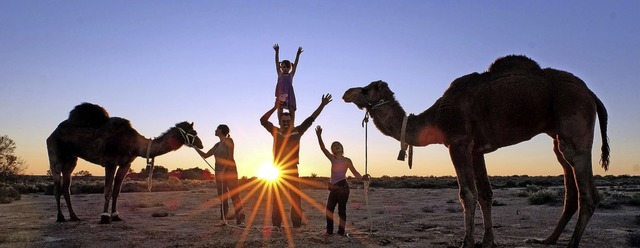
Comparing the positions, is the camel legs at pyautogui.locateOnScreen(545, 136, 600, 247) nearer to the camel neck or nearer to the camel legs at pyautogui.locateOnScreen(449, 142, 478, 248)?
the camel legs at pyautogui.locateOnScreen(449, 142, 478, 248)

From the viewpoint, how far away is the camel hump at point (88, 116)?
13523 millimetres

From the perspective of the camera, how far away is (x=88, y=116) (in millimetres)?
13570

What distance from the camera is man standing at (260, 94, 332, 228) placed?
439 inches

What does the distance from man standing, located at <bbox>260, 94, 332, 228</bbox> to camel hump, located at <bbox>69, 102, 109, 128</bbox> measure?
16.9 ft

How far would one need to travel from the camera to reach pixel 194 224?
→ 41.9ft

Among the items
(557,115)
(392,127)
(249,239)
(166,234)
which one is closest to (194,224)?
(166,234)

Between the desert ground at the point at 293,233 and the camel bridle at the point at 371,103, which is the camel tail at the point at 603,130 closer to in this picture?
the desert ground at the point at 293,233

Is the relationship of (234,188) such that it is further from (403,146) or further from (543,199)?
(543,199)

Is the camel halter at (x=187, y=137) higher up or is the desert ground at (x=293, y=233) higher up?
the camel halter at (x=187, y=137)

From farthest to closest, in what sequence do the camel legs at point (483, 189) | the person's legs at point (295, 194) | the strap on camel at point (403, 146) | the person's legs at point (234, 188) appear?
1. the person's legs at point (234, 188)
2. the person's legs at point (295, 194)
3. the strap on camel at point (403, 146)
4. the camel legs at point (483, 189)

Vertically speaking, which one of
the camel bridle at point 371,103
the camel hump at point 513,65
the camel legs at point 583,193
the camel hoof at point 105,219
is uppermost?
the camel hump at point 513,65

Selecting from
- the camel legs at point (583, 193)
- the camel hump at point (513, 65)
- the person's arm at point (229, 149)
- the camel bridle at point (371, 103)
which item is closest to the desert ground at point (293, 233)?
the camel legs at point (583, 193)

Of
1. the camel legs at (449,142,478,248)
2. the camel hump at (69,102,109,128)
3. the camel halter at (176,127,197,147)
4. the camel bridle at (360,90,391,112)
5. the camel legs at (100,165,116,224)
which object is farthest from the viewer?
the camel hump at (69,102,109,128)

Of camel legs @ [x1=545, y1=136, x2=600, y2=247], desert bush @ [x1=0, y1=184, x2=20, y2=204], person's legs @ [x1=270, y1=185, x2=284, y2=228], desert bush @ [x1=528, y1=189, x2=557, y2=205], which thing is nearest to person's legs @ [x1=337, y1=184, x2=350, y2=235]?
person's legs @ [x1=270, y1=185, x2=284, y2=228]
